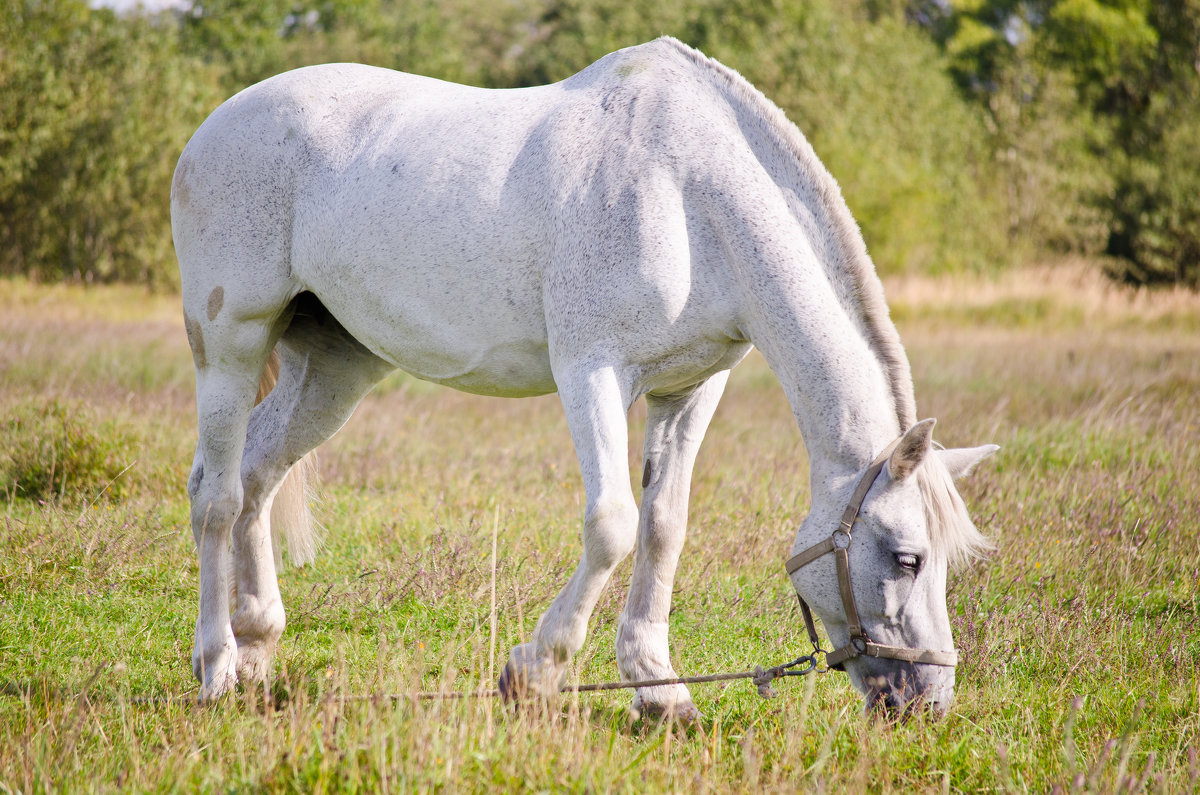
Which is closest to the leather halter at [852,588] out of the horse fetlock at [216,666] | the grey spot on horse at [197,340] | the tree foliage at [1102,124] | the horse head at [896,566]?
the horse head at [896,566]

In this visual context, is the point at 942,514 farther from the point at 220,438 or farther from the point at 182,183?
the point at 182,183

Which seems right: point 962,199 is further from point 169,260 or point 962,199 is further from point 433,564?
point 433,564

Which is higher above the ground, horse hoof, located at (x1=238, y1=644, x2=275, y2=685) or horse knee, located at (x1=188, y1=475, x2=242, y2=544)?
horse knee, located at (x1=188, y1=475, x2=242, y2=544)

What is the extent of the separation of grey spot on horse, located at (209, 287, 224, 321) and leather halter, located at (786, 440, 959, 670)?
7.73 ft

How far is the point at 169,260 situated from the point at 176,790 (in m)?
21.2

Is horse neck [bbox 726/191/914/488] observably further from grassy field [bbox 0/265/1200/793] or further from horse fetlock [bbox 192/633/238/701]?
horse fetlock [bbox 192/633/238/701]

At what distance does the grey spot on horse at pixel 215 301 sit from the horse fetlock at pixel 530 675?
1771mm

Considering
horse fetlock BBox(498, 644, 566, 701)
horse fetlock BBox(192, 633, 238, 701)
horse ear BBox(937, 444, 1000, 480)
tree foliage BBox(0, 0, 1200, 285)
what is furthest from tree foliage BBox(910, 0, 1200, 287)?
horse fetlock BBox(192, 633, 238, 701)

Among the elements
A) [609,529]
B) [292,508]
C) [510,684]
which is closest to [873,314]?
[609,529]

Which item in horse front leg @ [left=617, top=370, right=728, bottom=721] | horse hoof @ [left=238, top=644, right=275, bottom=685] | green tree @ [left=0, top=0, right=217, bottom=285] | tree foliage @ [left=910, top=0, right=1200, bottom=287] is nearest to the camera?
horse front leg @ [left=617, top=370, right=728, bottom=721]

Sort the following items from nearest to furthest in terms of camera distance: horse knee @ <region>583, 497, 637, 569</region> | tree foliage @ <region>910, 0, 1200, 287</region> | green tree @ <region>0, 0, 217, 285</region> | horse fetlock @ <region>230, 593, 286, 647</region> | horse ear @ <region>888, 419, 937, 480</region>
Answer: horse ear @ <region>888, 419, 937, 480</region> → horse knee @ <region>583, 497, 637, 569</region> → horse fetlock @ <region>230, 593, 286, 647</region> → green tree @ <region>0, 0, 217, 285</region> → tree foliage @ <region>910, 0, 1200, 287</region>

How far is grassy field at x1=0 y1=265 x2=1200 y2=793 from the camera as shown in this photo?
7.49ft

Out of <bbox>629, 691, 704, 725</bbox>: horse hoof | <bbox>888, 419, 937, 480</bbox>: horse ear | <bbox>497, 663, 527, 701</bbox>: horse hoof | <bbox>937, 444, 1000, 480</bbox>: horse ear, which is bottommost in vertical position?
<bbox>629, 691, 704, 725</bbox>: horse hoof

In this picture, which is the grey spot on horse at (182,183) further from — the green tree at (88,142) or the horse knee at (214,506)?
the green tree at (88,142)
